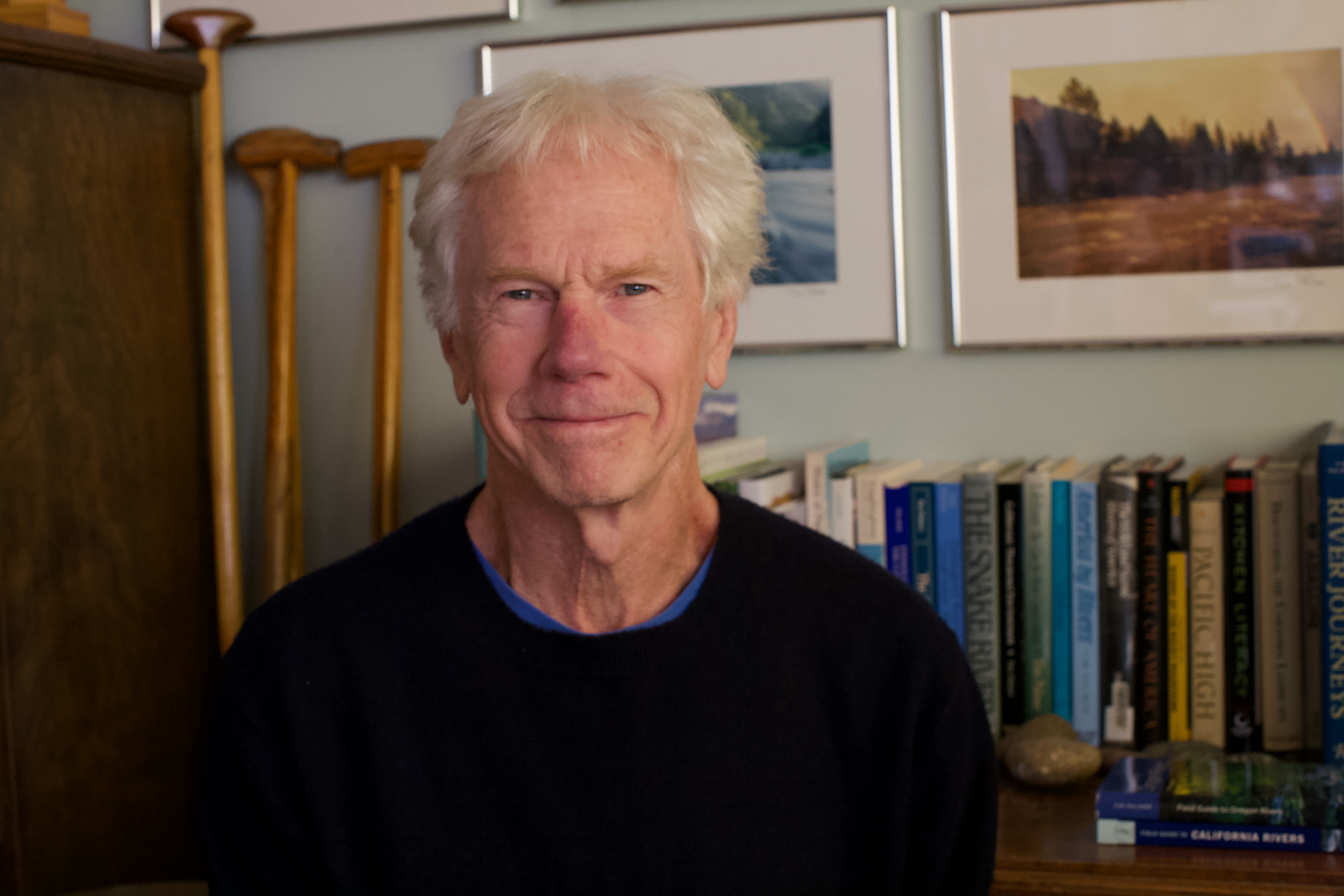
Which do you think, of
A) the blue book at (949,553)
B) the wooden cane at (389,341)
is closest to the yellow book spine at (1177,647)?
the blue book at (949,553)

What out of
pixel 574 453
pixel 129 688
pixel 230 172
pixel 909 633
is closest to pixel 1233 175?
pixel 909 633

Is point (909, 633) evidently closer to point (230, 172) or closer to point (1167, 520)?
point (1167, 520)

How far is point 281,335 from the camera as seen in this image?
6.05 ft

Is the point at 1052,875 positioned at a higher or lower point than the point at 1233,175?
lower

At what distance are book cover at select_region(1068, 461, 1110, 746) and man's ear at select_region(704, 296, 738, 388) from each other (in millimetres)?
622

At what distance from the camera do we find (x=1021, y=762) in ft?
4.58

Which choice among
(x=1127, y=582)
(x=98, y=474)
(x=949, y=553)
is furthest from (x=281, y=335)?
(x=1127, y=582)

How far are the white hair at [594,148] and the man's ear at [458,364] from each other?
1 centimetres

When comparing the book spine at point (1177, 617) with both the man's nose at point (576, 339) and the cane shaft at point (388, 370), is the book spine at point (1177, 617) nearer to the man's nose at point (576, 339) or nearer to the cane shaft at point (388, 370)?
the man's nose at point (576, 339)

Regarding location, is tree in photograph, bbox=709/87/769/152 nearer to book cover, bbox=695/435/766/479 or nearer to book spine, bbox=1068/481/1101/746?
book cover, bbox=695/435/766/479

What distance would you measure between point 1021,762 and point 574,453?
75cm

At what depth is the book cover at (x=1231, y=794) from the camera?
3.91 feet

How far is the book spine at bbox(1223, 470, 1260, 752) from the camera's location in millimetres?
1447

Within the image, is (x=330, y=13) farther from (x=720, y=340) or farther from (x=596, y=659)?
(x=596, y=659)
